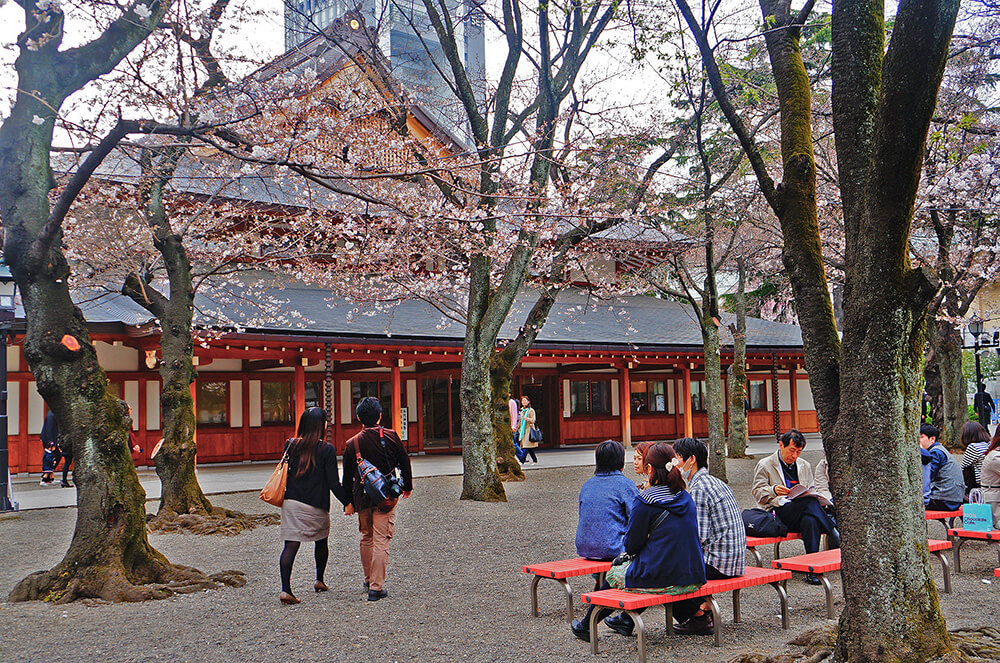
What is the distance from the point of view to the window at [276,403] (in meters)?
19.5

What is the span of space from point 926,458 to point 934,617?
13.4ft

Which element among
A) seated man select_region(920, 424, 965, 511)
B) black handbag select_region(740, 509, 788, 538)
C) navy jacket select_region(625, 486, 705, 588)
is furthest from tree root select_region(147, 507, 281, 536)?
seated man select_region(920, 424, 965, 511)

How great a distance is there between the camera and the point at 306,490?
6.05 meters

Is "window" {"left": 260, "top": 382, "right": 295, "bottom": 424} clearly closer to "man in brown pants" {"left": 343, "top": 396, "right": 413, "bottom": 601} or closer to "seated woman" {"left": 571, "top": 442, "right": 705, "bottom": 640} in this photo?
"man in brown pants" {"left": 343, "top": 396, "right": 413, "bottom": 601}

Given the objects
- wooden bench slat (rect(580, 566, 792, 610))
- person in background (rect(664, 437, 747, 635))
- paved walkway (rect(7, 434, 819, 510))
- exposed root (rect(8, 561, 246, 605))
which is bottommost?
paved walkway (rect(7, 434, 819, 510))

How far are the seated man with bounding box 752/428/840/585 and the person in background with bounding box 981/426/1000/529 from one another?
4.96 feet

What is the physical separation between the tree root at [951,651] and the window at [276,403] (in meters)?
16.5

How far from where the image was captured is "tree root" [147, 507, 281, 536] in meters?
9.57

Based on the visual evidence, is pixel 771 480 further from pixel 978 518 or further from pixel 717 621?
pixel 717 621

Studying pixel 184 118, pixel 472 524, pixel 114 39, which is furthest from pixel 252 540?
pixel 114 39

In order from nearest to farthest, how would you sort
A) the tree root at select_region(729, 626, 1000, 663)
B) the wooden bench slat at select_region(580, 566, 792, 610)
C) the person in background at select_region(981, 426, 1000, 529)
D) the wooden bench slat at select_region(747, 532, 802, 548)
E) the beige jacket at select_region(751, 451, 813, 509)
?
1. the tree root at select_region(729, 626, 1000, 663)
2. the wooden bench slat at select_region(580, 566, 792, 610)
3. the wooden bench slat at select_region(747, 532, 802, 548)
4. the beige jacket at select_region(751, 451, 813, 509)
5. the person in background at select_region(981, 426, 1000, 529)

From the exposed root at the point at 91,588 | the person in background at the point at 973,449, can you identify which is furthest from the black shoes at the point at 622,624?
the person in background at the point at 973,449

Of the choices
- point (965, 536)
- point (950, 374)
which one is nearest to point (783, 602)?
point (965, 536)

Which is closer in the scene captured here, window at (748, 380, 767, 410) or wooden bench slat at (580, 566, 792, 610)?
wooden bench slat at (580, 566, 792, 610)
